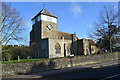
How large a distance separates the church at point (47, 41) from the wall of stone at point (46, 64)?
78.2 feet

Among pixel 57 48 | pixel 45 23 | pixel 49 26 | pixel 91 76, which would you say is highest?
pixel 45 23

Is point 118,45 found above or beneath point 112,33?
beneath

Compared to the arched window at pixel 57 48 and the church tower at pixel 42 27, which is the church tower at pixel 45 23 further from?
the arched window at pixel 57 48

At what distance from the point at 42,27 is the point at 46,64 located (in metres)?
34.6

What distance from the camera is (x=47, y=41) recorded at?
148 feet

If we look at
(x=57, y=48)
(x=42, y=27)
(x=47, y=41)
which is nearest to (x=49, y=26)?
(x=42, y=27)

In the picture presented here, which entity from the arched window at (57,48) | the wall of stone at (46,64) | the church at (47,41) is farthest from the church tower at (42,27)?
the wall of stone at (46,64)

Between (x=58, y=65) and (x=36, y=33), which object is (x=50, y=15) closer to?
(x=36, y=33)

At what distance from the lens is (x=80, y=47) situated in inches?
2254

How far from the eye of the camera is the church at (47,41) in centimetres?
4531

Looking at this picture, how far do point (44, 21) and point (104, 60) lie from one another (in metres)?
32.9

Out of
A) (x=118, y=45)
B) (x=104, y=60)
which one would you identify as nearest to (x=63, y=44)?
(x=118, y=45)

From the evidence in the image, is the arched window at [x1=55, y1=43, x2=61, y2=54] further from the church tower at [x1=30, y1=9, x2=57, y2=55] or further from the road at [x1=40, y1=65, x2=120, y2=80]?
the road at [x1=40, y1=65, x2=120, y2=80]

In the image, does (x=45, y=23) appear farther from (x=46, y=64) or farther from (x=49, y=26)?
(x=46, y=64)
